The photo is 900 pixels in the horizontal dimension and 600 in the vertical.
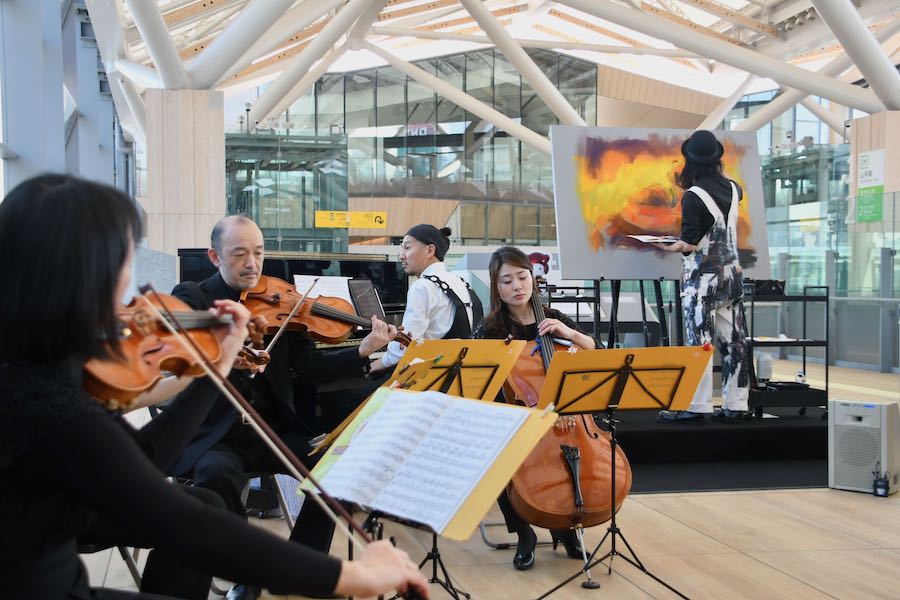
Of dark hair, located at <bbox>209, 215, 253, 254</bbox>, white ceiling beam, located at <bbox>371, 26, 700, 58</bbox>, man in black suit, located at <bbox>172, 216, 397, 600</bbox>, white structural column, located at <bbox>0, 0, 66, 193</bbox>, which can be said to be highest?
white ceiling beam, located at <bbox>371, 26, 700, 58</bbox>

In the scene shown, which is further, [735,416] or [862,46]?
[862,46]

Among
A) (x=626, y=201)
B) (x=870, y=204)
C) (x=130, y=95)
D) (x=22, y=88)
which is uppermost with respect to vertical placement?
(x=130, y=95)

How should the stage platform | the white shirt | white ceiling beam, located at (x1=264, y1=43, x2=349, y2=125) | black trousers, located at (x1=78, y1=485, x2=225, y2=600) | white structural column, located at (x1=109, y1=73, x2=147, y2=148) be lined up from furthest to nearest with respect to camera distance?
white ceiling beam, located at (x1=264, y1=43, x2=349, y2=125) → white structural column, located at (x1=109, y1=73, x2=147, y2=148) → the stage platform → the white shirt → black trousers, located at (x1=78, y1=485, x2=225, y2=600)

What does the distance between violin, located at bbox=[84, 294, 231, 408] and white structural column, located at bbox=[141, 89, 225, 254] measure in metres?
6.74

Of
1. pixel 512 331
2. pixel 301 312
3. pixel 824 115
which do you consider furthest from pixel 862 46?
pixel 824 115

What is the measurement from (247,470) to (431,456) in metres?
1.60

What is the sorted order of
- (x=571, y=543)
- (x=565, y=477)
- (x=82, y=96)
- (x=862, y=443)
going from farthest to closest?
(x=82, y=96) < (x=862, y=443) < (x=571, y=543) < (x=565, y=477)

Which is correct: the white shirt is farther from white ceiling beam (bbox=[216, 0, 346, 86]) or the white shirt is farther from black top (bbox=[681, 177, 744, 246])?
white ceiling beam (bbox=[216, 0, 346, 86])

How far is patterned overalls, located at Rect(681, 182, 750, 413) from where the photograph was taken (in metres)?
5.72

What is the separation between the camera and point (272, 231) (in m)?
10.1

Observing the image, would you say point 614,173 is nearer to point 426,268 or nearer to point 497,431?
point 426,268

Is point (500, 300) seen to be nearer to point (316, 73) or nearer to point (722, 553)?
point (722, 553)

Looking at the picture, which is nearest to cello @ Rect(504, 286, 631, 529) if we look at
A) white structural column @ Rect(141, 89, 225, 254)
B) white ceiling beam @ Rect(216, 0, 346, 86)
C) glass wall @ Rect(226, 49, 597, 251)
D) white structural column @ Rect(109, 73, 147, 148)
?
white structural column @ Rect(141, 89, 225, 254)

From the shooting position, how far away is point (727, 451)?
5.70 meters
